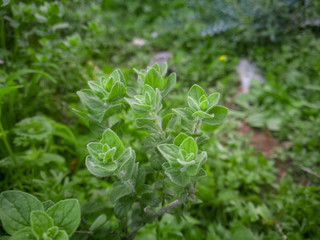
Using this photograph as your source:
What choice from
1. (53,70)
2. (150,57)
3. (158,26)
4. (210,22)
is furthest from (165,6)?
(53,70)

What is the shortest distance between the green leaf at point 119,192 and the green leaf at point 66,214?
0.20m

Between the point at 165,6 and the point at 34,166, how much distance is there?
373 cm

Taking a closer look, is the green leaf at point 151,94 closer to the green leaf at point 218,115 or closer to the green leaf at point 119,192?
the green leaf at point 218,115

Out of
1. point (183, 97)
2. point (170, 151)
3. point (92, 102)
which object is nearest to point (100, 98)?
point (92, 102)

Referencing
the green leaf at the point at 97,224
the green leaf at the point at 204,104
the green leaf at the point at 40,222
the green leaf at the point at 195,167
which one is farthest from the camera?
the green leaf at the point at 97,224

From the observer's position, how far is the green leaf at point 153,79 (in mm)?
1022

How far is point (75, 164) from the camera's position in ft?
6.91

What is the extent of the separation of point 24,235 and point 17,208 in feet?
0.35

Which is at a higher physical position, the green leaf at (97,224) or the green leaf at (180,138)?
the green leaf at (180,138)

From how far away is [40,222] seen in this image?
2.53ft

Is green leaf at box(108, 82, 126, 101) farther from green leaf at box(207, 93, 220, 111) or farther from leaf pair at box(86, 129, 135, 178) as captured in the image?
green leaf at box(207, 93, 220, 111)

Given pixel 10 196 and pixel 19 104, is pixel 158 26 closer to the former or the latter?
pixel 19 104

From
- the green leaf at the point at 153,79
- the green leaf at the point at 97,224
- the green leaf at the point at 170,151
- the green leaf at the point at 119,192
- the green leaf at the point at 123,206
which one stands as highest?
the green leaf at the point at 153,79

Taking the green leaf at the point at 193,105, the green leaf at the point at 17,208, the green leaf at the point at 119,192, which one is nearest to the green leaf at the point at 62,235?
the green leaf at the point at 17,208
